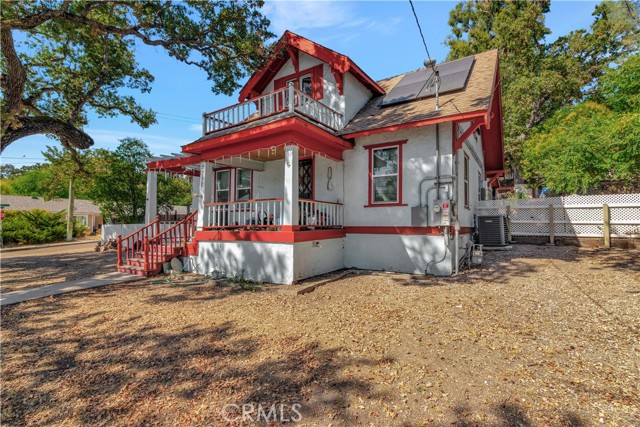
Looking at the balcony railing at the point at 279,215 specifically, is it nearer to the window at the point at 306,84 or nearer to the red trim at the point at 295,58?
the window at the point at 306,84

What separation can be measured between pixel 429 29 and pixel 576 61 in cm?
2654

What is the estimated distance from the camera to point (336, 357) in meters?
3.61

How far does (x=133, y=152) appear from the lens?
19.3 metres

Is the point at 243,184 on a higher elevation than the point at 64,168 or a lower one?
lower

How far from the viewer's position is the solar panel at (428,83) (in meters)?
9.15

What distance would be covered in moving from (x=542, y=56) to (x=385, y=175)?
28050 mm

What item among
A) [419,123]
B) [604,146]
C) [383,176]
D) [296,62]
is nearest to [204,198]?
[383,176]

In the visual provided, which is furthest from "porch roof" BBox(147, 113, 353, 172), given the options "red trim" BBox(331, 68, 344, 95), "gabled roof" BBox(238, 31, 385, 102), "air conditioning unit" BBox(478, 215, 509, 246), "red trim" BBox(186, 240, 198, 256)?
"air conditioning unit" BBox(478, 215, 509, 246)

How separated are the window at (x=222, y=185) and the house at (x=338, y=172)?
911 millimetres

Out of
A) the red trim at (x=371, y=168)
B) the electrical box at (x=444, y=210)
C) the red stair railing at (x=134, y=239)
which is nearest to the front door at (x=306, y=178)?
the red trim at (x=371, y=168)

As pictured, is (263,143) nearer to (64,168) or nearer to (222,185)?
(222,185)

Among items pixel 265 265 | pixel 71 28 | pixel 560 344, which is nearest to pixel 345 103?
pixel 265 265

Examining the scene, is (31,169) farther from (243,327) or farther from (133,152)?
(243,327)

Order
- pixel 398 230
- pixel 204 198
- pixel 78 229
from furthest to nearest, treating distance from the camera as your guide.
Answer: pixel 78 229 → pixel 204 198 → pixel 398 230
